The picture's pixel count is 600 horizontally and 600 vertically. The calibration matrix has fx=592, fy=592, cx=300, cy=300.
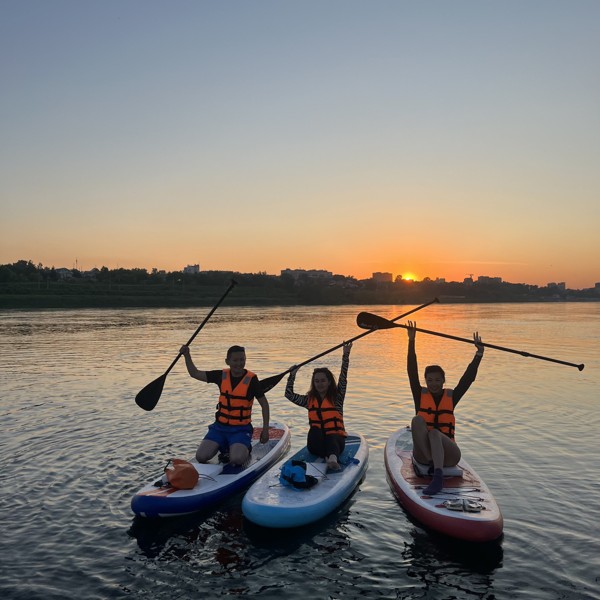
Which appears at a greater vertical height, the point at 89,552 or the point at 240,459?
the point at 240,459

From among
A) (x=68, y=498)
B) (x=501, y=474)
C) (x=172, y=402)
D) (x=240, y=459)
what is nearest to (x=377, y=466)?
(x=501, y=474)

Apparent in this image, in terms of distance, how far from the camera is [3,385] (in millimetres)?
18453

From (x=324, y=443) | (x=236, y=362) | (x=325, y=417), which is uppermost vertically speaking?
(x=236, y=362)

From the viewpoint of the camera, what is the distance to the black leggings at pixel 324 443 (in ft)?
30.0

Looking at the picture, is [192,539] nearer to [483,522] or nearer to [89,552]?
[89,552]

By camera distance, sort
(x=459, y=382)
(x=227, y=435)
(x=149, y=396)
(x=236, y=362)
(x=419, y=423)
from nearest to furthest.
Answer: (x=419, y=423) < (x=459, y=382) < (x=236, y=362) < (x=227, y=435) < (x=149, y=396)

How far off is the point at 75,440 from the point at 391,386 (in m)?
10.8

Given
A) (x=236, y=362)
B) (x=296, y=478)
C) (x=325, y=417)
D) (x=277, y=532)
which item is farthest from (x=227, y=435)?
(x=277, y=532)

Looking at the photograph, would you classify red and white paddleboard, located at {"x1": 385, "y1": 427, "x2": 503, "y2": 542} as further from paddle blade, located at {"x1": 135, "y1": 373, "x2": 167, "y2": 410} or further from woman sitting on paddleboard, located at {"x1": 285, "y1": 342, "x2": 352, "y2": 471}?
paddle blade, located at {"x1": 135, "y1": 373, "x2": 167, "y2": 410}

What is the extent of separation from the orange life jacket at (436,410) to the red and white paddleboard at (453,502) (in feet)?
2.09

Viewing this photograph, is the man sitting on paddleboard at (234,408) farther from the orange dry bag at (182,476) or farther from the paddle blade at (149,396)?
the paddle blade at (149,396)

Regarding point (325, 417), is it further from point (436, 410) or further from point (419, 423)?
point (436, 410)

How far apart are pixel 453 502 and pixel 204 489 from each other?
10.6 feet

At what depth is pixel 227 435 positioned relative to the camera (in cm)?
928
